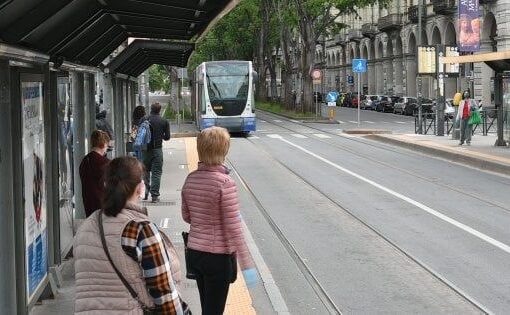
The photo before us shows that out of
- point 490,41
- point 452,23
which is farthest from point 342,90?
point 490,41

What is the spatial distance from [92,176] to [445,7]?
167 feet

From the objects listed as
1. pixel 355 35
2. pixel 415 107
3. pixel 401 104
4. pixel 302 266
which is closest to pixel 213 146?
pixel 302 266

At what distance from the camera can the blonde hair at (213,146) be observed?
4.96 meters

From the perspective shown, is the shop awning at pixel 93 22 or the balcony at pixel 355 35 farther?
the balcony at pixel 355 35

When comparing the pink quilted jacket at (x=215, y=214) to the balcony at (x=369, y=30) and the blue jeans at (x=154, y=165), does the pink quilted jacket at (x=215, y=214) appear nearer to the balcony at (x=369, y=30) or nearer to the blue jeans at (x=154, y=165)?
the blue jeans at (x=154, y=165)

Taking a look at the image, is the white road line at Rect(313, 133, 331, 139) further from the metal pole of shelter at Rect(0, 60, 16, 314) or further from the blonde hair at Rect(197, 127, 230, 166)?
the blonde hair at Rect(197, 127, 230, 166)

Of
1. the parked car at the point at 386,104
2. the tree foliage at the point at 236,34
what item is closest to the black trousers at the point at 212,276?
the tree foliage at the point at 236,34

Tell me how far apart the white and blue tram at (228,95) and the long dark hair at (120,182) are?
98.3 ft

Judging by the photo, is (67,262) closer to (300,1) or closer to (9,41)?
(9,41)

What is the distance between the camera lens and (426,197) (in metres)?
14.4

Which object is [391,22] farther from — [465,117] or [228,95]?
[465,117]

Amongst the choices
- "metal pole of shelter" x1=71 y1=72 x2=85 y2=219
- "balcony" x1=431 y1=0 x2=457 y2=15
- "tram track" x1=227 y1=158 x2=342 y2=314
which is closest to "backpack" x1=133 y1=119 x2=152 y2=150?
"tram track" x1=227 y1=158 x2=342 y2=314

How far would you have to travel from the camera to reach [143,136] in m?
13.1

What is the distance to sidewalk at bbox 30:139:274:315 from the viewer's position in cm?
698
